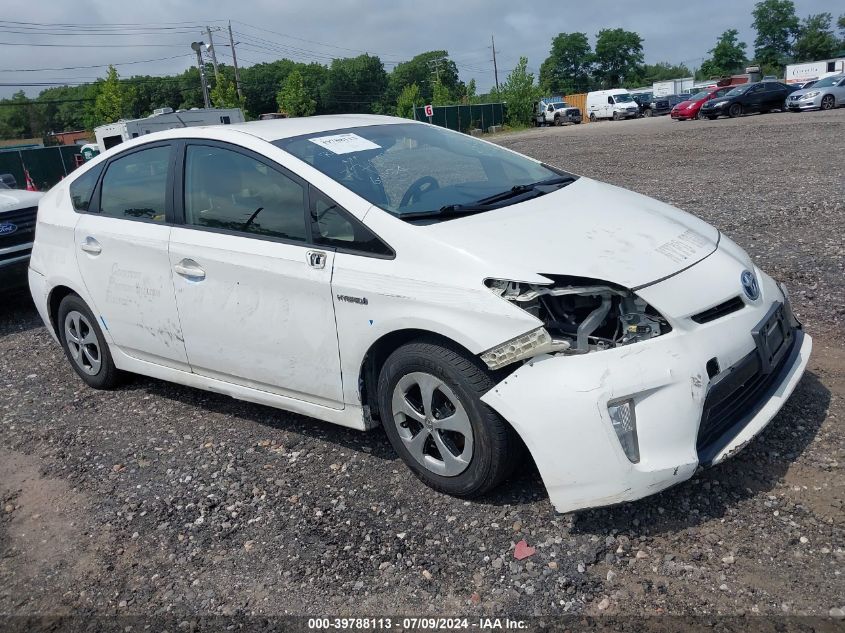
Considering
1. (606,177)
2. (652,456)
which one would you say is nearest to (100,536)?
(652,456)

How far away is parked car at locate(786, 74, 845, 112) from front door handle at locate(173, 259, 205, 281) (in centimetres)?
Answer: 3144

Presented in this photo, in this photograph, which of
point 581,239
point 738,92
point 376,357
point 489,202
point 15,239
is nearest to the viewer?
point 581,239

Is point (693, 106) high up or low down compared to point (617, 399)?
up

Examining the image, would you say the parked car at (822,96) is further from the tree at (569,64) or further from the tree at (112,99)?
the tree at (569,64)

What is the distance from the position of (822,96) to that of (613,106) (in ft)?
66.4

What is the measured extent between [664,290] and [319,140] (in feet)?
6.64

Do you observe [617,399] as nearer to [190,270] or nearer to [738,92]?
[190,270]

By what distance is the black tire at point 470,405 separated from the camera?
3023mm

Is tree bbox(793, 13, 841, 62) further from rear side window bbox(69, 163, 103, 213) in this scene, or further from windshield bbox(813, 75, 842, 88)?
rear side window bbox(69, 163, 103, 213)

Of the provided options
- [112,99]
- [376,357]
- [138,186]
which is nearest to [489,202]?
[376,357]

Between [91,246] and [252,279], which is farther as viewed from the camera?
[91,246]

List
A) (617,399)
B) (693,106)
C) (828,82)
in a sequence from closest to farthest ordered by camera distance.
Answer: (617,399)
(828,82)
(693,106)

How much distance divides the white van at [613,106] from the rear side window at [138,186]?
47.5 m

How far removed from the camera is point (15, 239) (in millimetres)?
7449
